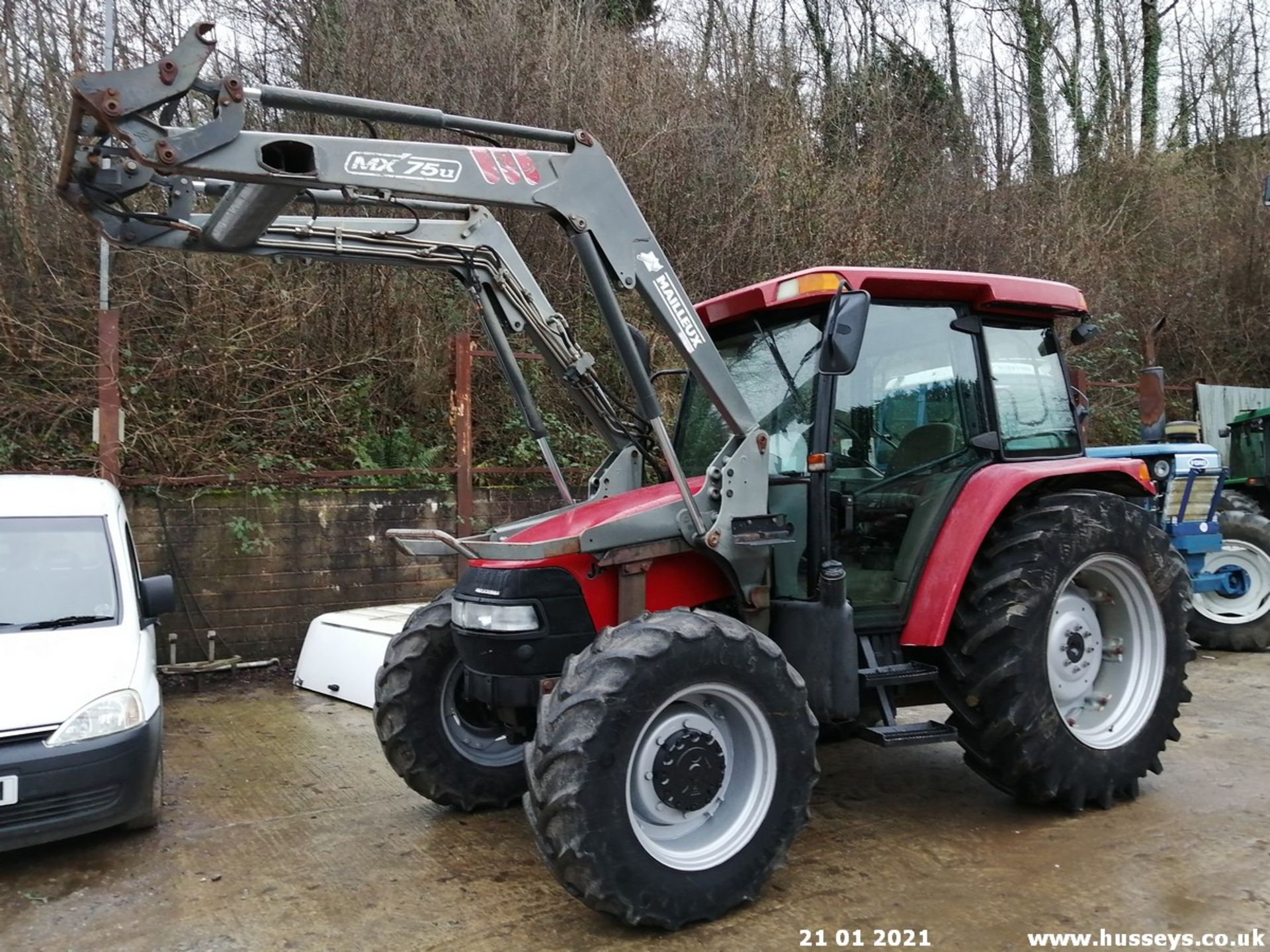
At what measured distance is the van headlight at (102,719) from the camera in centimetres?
399

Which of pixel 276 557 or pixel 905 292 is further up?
pixel 905 292

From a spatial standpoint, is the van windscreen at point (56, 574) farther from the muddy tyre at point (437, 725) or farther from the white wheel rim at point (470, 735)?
the white wheel rim at point (470, 735)

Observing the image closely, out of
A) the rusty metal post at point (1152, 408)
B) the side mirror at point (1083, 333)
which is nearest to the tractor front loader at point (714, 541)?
the side mirror at point (1083, 333)

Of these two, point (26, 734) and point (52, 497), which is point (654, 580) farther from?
point (52, 497)

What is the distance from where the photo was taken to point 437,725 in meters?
4.41

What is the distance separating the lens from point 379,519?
26.0 feet

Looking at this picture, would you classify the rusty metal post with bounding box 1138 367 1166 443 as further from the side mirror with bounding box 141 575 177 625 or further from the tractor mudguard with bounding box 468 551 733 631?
the side mirror with bounding box 141 575 177 625

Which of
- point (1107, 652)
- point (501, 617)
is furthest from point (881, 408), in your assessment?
point (501, 617)

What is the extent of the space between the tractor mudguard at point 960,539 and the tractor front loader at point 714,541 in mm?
13

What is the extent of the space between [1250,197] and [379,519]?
49.9ft

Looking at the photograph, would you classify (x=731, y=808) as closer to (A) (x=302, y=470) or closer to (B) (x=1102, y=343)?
(A) (x=302, y=470)

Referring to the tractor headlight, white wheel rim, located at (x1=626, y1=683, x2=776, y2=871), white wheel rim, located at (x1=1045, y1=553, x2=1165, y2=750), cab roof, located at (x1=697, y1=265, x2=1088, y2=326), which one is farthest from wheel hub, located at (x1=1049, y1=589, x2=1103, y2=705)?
the tractor headlight

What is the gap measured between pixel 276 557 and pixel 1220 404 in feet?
32.3

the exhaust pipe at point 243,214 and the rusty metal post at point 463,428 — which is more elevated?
the exhaust pipe at point 243,214
